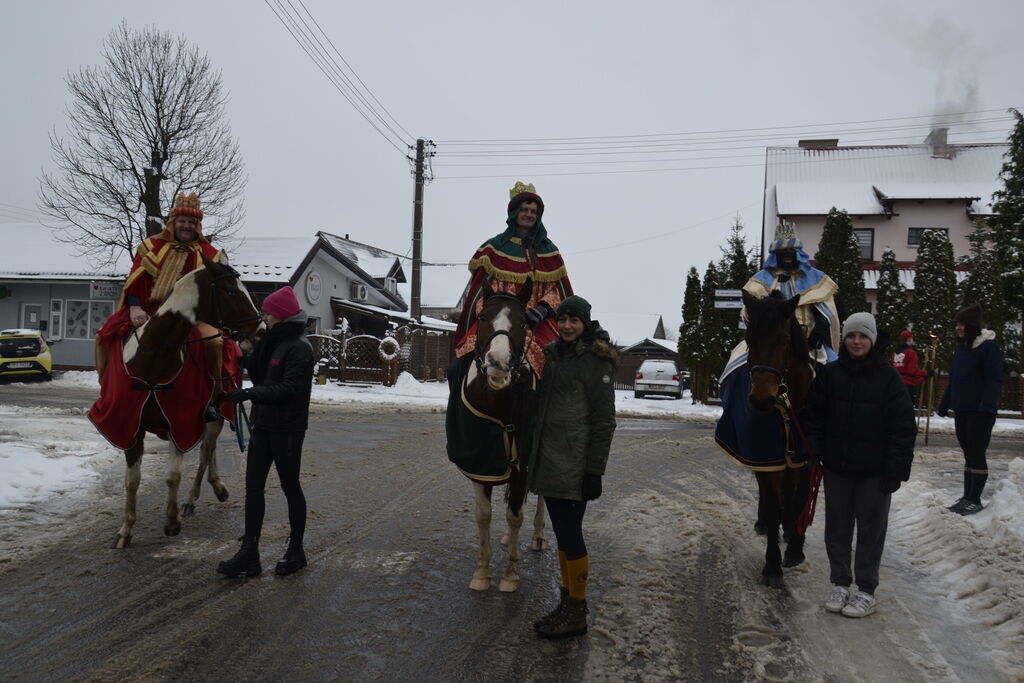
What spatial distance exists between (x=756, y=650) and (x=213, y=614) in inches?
122

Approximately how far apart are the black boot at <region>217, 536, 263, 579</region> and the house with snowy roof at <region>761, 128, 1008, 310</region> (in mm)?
32495

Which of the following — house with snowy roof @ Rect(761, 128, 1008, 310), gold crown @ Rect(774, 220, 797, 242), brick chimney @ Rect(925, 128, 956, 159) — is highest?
brick chimney @ Rect(925, 128, 956, 159)

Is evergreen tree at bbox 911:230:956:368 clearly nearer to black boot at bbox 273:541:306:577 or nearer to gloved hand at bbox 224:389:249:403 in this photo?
black boot at bbox 273:541:306:577

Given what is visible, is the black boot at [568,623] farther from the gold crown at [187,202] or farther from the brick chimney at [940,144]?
the brick chimney at [940,144]

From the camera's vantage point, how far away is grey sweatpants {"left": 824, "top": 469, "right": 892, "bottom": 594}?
4.71 m

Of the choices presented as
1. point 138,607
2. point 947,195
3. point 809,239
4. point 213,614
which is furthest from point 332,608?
point 947,195

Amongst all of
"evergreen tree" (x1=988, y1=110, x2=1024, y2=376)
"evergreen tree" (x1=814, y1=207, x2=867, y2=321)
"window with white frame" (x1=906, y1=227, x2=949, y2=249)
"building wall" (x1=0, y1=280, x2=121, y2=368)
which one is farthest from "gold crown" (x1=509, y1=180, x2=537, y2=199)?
"window with white frame" (x1=906, y1=227, x2=949, y2=249)

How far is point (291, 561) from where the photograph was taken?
509 centimetres

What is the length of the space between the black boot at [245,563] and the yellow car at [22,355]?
805 inches

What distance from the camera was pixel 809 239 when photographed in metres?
34.3

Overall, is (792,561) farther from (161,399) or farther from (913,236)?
(913,236)

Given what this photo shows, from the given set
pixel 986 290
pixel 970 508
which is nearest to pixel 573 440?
pixel 970 508

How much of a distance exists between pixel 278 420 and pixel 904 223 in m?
35.8

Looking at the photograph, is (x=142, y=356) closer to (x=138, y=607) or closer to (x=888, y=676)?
(x=138, y=607)
